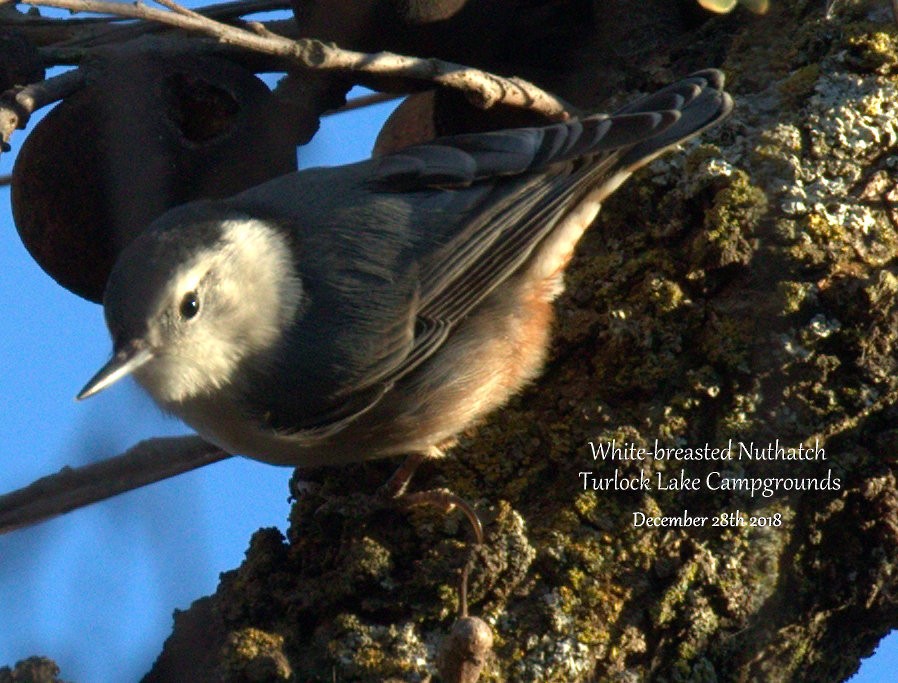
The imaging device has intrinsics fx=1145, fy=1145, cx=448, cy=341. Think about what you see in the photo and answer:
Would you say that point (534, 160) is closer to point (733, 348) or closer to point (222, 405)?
point (733, 348)

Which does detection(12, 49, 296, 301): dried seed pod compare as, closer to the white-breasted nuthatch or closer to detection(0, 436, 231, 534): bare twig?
the white-breasted nuthatch

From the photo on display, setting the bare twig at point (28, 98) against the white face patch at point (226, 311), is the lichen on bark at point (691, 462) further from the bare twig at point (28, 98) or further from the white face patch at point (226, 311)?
the bare twig at point (28, 98)

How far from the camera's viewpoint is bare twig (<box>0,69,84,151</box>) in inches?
70.1

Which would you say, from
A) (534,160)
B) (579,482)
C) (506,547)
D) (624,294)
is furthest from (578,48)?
(506,547)

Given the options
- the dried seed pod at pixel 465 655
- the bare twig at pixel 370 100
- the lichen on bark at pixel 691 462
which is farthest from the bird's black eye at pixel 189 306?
the dried seed pod at pixel 465 655

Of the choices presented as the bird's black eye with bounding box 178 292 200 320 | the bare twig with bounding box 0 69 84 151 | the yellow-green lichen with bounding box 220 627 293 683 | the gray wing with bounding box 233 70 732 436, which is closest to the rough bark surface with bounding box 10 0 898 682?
the yellow-green lichen with bounding box 220 627 293 683

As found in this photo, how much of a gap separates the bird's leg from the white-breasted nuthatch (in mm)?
96

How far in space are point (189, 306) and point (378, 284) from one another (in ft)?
1.16

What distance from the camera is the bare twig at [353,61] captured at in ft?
5.19

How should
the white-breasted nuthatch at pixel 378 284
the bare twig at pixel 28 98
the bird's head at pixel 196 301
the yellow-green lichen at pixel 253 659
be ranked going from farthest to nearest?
the white-breasted nuthatch at pixel 378 284, the bird's head at pixel 196 301, the bare twig at pixel 28 98, the yellow-green lichen at pixel 253 659

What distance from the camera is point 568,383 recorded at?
6.59 feet

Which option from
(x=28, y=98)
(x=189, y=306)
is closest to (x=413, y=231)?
(x=189, y=306)

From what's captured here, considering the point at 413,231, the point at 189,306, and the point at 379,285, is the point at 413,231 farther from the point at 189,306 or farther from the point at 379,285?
the point at 189,306

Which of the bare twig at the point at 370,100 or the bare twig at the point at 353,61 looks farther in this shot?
the bare twig at the point at 370,100
